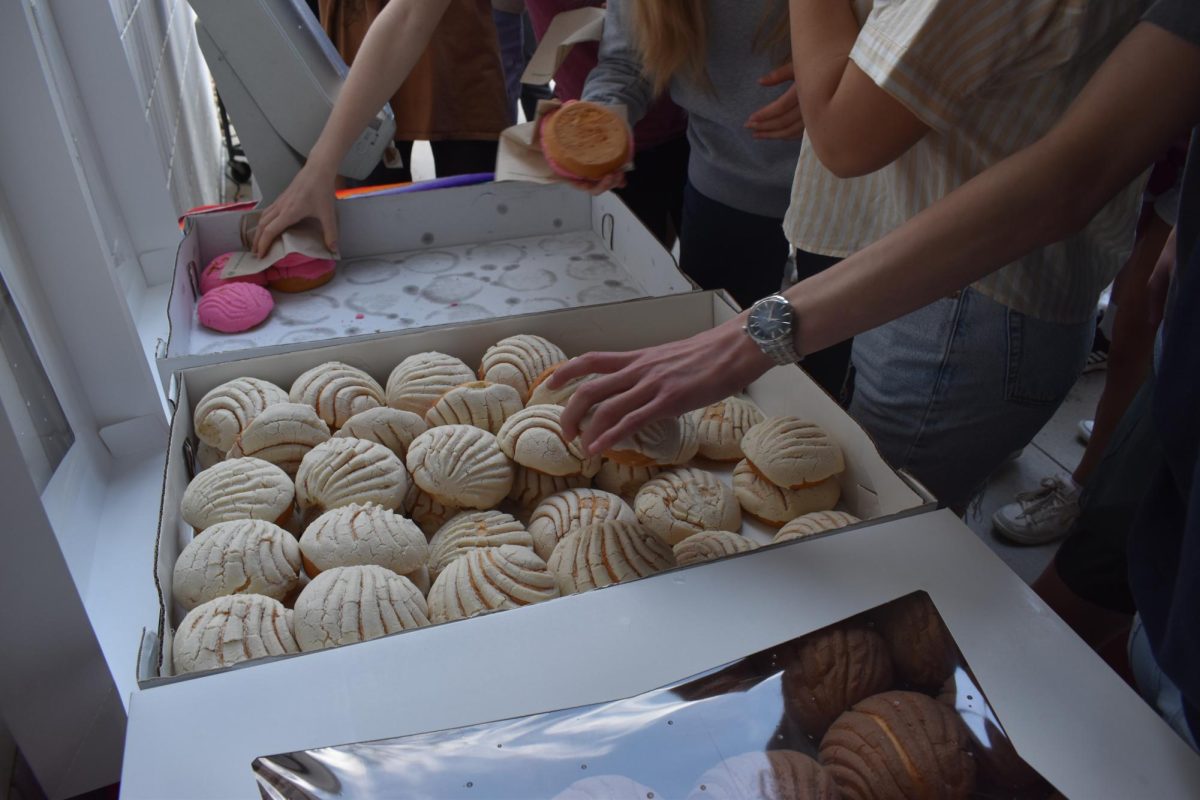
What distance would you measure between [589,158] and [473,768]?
1078 millimetres

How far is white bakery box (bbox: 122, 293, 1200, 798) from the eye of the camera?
688 millimetres

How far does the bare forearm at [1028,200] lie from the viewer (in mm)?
721

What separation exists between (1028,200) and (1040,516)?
161 cm

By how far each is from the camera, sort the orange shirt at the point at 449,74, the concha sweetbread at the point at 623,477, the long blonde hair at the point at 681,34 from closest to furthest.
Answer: the concha sweetbread at the point at 623,477
the long blonde hair at the point at 681,34
the orange shirt at the point at 449,74

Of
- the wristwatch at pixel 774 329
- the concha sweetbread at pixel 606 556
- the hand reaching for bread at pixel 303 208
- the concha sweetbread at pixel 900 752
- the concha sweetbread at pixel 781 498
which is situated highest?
the wristwatch at pixel 774 329

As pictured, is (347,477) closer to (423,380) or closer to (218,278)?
(423,380)

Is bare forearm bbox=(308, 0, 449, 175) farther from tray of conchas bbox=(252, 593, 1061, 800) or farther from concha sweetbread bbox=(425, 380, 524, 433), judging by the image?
tray of conchas bbox=(252, 593, 1061, 800)

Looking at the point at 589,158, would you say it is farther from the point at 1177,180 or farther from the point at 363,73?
the point at 1177,180

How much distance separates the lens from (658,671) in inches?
29.5

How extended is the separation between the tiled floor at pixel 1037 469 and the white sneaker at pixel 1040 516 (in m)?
0.03

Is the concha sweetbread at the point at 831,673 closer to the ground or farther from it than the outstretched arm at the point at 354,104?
closer to the ground

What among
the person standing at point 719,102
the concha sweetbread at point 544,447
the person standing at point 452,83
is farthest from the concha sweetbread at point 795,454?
the person standing at point 452,83

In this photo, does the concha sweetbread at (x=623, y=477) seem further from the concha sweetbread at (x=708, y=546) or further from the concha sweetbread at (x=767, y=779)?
the concha sweetbread at (x=767, y=779)

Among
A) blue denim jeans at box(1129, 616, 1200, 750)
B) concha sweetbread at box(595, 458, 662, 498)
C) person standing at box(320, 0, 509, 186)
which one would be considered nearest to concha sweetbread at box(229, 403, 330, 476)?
concha sweetbread at box(595, 458, 662, 498)
